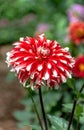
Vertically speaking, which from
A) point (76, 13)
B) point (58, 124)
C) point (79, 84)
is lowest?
point (58, 124)

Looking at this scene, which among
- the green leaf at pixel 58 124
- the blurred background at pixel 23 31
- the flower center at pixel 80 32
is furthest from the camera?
the blurred background at pixel 23 31

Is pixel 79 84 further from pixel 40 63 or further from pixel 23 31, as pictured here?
pixel 23 31

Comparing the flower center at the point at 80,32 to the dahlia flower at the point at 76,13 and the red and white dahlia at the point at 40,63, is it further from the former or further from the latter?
the red and white dahlia at the point at 40,63

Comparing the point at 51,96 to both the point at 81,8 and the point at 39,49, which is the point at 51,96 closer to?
the point at 81,8

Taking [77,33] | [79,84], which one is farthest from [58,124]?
[77,33]

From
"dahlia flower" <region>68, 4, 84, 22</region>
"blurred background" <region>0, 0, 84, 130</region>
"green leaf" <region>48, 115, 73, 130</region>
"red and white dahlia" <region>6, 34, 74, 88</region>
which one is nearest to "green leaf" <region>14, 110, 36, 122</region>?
"blurred background" <region>0, 0, 84, 130</region>

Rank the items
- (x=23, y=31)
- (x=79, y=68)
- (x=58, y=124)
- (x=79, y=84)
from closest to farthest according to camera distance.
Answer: (x=58, y=124) → (x=79, y=68) → (x=79, y=84) → (x=23, y=31)

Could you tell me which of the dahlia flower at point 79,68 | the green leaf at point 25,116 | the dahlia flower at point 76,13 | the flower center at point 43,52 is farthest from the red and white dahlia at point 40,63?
the dahlia flower at point 76,13

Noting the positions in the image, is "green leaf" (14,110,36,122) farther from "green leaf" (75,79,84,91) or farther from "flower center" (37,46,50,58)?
"flower center" (37,46,50,58)
